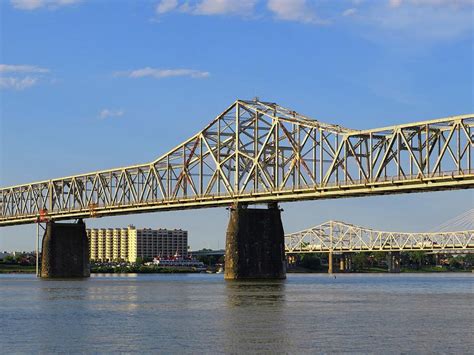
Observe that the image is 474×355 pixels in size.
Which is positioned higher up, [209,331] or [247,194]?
[247,194]

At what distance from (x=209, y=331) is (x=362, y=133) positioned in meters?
61.1

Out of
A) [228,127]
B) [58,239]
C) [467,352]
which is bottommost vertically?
[467,352]

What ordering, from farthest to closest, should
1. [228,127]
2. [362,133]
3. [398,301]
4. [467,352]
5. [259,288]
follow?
[228,127] → [362,133] → [259,288] → [398,301] → [467,352]

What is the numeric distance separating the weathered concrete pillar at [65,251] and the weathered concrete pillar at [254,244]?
147 ft

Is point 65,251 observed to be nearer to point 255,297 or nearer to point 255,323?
point 255,297

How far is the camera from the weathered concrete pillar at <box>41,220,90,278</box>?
533 feet

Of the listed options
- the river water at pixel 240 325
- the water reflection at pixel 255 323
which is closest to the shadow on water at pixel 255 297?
the water reflection at pixel 255 323

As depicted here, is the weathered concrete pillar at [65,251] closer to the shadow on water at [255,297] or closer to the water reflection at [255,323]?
the shadow on water at [255,297]

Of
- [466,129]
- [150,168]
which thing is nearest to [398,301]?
[466,129]

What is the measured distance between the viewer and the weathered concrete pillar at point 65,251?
162m

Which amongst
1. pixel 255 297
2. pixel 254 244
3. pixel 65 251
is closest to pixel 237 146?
pixel 254 244

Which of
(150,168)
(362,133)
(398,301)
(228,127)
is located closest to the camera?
(398,301)

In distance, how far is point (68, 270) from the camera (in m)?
164

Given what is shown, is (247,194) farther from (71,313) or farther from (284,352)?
(284,352)
